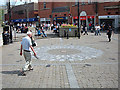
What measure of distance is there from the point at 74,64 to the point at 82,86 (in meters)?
2.97

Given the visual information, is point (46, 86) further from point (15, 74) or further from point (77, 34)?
point (77, 34)

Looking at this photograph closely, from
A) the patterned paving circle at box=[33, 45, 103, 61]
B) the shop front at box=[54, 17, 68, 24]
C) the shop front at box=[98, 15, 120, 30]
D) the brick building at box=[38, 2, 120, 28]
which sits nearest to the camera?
the patterned paving circle at box=[33, 45, 103, 61]

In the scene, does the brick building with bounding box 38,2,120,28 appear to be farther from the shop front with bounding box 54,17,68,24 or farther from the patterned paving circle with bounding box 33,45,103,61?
the patterned paving circle with bounding box 33,45,103,61

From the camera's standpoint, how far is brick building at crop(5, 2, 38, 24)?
59.3 m

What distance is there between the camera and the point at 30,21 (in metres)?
61.0

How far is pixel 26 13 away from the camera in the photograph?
193ft

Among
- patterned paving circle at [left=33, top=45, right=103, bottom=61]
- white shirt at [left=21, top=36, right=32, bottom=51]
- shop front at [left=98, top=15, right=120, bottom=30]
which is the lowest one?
patterned paving circle at [left=33, top=45, right=103, bottom=61]

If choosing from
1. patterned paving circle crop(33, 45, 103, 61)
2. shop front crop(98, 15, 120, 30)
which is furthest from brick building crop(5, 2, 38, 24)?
patterned paving circle crop(33, 45, 103, 61)

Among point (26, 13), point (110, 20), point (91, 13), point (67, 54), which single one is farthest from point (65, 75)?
point (26, 13)

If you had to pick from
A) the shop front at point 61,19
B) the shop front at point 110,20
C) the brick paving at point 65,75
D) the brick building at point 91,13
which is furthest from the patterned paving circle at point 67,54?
the shop front at point 61,19

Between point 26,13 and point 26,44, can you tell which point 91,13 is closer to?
point 26,13

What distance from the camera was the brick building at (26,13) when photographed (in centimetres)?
5931

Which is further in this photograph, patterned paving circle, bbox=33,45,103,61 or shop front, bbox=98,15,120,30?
shop front, bbox=98,15,120,30

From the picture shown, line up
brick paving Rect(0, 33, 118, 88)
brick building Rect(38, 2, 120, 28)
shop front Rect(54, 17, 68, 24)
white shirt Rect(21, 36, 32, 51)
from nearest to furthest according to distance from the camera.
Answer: brick paving Rect(0, 33, 118, 88)
white shirt Rect(21, 36, 32, 51)
brick building Rect(38, 2, 120, 28)
shop front Rect(54, 17, 68, 24)
